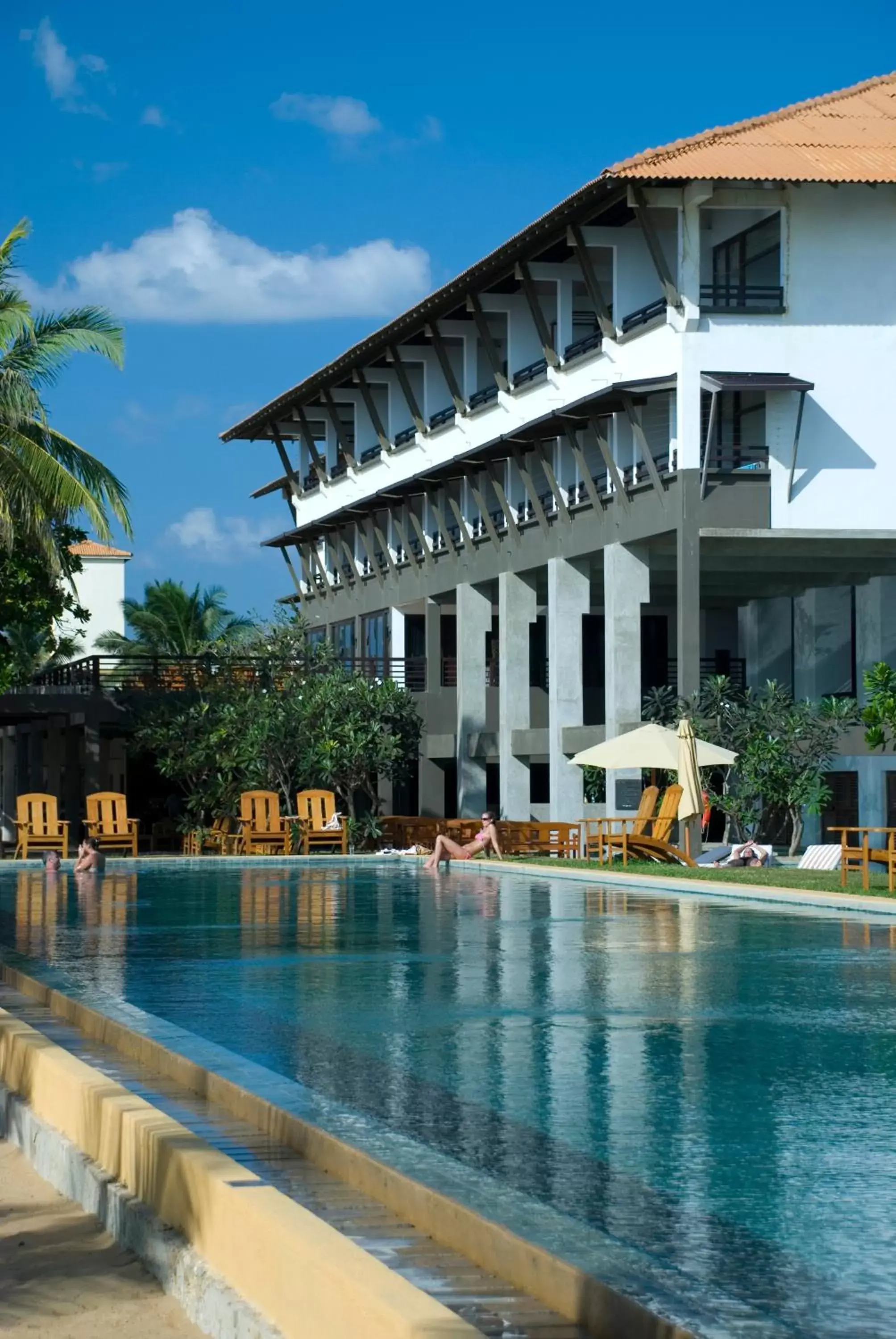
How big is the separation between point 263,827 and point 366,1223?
2840 centimetres

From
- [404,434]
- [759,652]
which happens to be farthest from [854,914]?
[404,434]

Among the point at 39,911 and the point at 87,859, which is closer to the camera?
the point at 39,911

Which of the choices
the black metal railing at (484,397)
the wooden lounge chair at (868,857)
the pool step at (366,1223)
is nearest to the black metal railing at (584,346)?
the black metal railing at (484,397)

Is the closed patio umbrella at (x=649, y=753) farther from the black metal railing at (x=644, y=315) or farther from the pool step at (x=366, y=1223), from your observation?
the pool step at (x=366, y=1223)

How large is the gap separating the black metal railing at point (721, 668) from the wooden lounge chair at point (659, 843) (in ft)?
39.3

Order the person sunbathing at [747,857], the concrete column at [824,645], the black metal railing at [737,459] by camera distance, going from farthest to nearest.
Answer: the concrete column at [824,645], the black metal railing at [737,459], the person sunbathing at [747,857]

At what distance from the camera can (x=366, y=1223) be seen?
542 centimetres

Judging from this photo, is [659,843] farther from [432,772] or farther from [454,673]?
[454,673]

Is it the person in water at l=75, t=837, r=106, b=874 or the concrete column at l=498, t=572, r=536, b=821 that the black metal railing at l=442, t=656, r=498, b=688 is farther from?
the person in water at l=75, t=837, r=106, b=874

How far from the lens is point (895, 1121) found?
25.5 ft

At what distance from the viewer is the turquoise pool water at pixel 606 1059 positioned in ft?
18.4

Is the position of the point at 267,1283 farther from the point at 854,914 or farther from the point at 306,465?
the point at 306,465

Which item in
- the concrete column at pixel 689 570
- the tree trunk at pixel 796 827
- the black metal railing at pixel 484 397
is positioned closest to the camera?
the concrete column at pixel 689 570

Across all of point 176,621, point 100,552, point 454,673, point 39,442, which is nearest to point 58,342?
point 39,442
